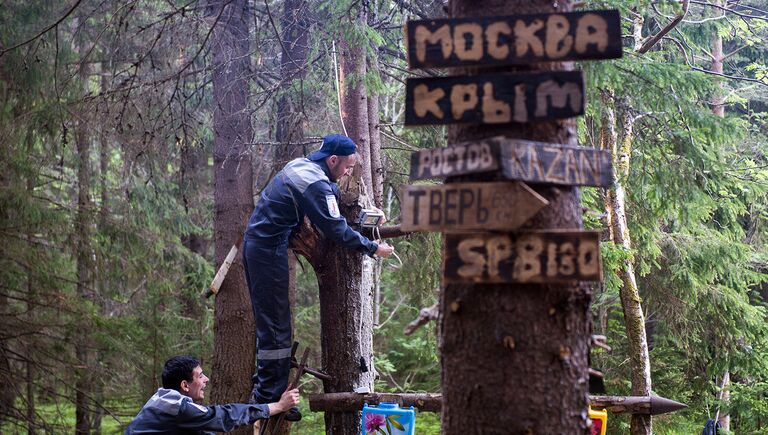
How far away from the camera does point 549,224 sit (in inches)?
105

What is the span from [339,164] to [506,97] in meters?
2.67

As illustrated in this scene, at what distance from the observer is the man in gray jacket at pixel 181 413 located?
454 cm

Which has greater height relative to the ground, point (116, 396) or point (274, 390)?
point (274, 390)

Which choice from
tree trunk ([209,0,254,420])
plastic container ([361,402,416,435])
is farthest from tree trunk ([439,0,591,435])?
tree trunk ([209,0,254,420])

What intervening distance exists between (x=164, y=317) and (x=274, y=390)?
5881 mm

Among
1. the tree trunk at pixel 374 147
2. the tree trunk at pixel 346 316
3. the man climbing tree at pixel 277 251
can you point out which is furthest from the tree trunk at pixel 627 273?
the man climbing tree at pixel 277 251

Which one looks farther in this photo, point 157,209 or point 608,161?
point 157,209

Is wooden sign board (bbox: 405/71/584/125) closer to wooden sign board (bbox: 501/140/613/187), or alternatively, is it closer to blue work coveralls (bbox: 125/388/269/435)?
wooden sign board (bbox: 501/140/613/187)

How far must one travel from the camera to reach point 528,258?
102 inches

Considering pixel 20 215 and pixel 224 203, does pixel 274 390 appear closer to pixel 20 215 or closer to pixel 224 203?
pixel 224 203

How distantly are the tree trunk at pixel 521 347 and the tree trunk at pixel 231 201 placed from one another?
5.25 meters

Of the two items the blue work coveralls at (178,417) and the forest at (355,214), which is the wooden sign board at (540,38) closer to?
the forest at (355,214)

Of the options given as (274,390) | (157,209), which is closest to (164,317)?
(157,209)

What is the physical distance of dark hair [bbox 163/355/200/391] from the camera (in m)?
4.74
